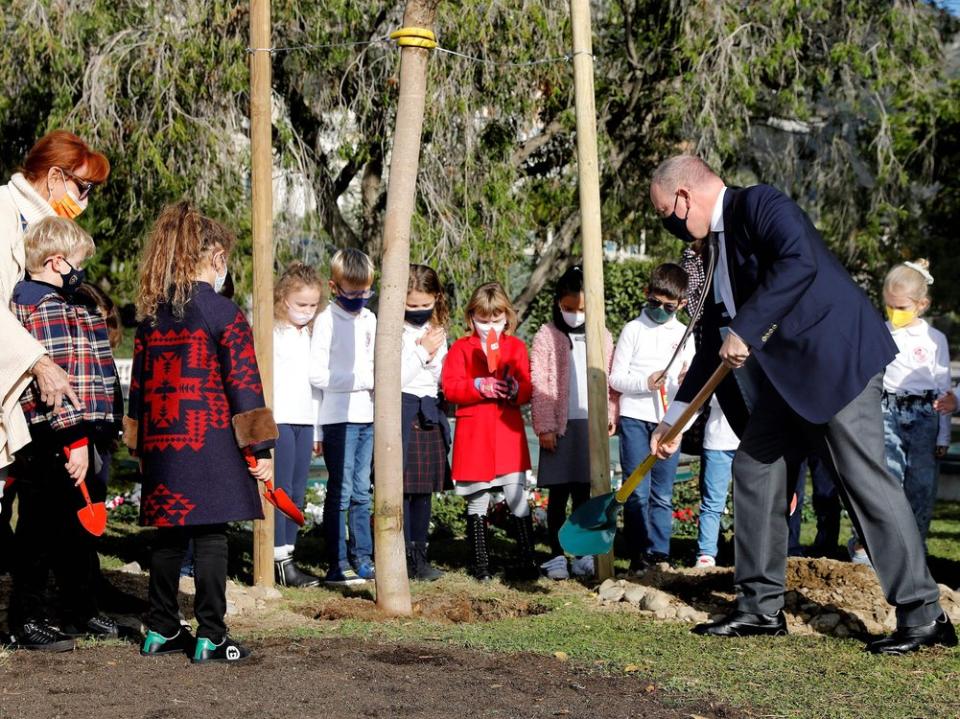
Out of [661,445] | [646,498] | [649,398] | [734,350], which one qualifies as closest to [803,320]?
[734,350]

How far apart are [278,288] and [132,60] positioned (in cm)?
423

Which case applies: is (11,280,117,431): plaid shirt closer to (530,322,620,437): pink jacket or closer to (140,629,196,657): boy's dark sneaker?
(140,629,196,657): boy's dark sneaker

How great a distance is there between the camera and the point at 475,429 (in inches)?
288

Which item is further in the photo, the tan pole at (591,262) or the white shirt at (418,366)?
the white shirt at (418,366)

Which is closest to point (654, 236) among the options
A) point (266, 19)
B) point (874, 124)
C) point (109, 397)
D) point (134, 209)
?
point (874, 124)

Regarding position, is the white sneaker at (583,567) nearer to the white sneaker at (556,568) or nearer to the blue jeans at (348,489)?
the white sneaker at (556,568)

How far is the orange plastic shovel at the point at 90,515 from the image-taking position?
204 inches

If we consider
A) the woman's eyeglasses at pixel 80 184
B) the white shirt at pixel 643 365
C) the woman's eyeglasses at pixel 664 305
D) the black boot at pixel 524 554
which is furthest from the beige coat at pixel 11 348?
the woman's eyeglasses at pixel 664 305

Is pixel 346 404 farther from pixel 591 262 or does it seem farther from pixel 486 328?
pixel 591 262

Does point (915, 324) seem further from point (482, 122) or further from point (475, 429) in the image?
point (482, 122)

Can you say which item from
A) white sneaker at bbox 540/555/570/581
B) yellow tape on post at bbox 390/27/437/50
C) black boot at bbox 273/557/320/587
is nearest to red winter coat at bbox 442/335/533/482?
white sneaker at bbox 540/555/570/581

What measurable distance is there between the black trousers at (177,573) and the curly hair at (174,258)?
2.77ft

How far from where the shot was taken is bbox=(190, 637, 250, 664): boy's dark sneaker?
485 centimetres

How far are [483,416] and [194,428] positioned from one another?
265cm
